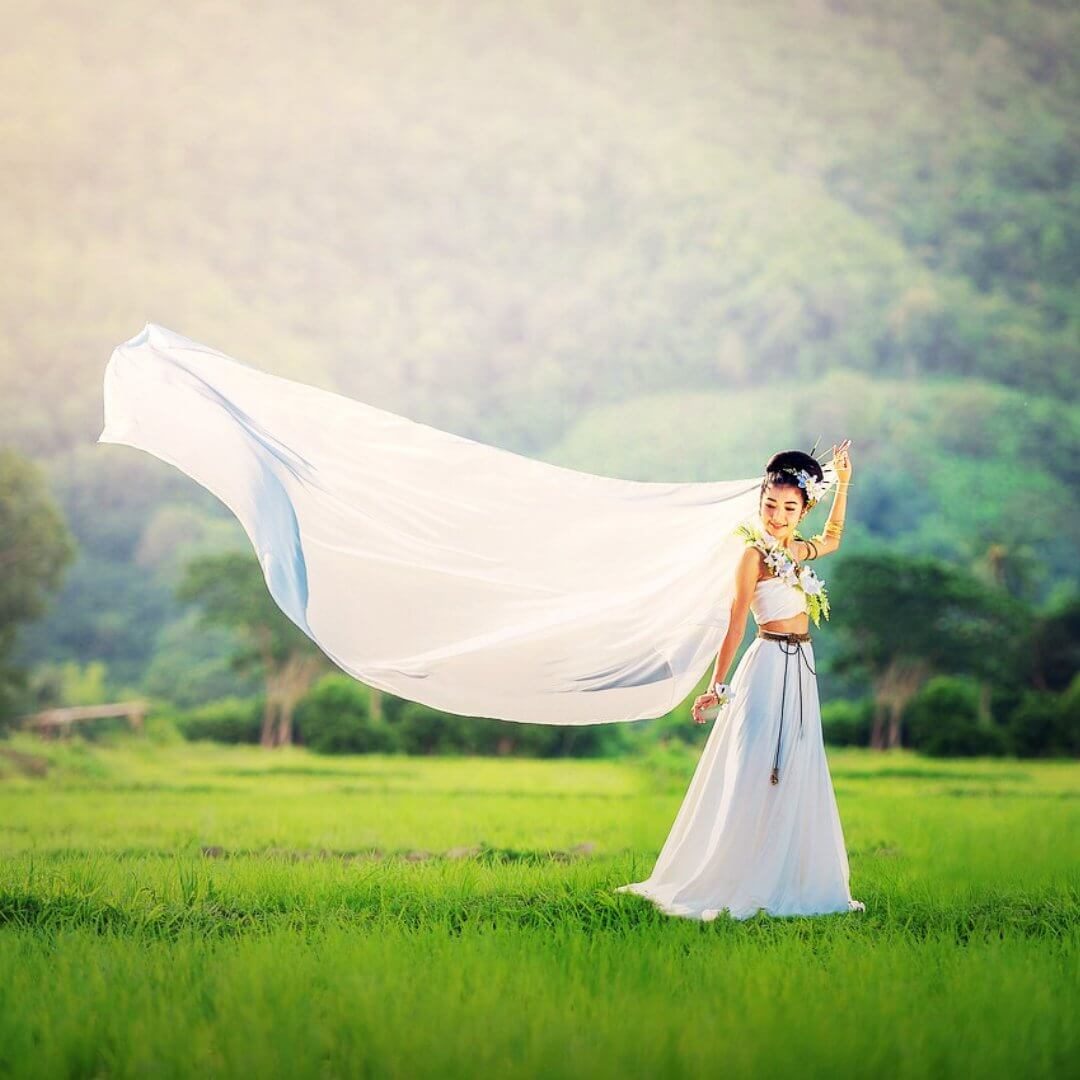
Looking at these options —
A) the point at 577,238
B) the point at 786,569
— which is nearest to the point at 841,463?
the point at 786,569

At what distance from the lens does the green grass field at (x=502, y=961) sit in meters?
3.06

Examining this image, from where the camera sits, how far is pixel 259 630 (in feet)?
51.5

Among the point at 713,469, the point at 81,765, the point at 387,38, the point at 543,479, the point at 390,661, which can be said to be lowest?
the point at 81,765

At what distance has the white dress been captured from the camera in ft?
14.6

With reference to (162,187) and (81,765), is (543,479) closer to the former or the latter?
(81,765)

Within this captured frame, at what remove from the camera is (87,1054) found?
3.14m

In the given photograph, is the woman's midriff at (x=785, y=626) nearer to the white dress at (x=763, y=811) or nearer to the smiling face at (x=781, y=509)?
the white dress at (x=763, y=811)

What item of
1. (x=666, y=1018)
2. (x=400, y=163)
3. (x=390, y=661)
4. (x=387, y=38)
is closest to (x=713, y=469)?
(x=400, y=163)

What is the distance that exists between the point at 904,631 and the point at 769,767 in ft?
38.9

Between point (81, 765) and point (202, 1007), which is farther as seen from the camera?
point (81, 765)

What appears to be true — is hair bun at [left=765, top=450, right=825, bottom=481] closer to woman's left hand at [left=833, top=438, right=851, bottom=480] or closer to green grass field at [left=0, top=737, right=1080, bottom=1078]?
woman's left hand at [left=833, top=438, right=851, bottom=480]

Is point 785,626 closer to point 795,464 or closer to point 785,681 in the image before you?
point 785,681

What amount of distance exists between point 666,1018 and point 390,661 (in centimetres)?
183

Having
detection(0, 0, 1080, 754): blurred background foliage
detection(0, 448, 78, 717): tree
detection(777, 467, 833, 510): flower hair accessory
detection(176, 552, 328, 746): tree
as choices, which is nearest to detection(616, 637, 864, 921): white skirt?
detection(777, 467, 833, 510): flower hair accessory
